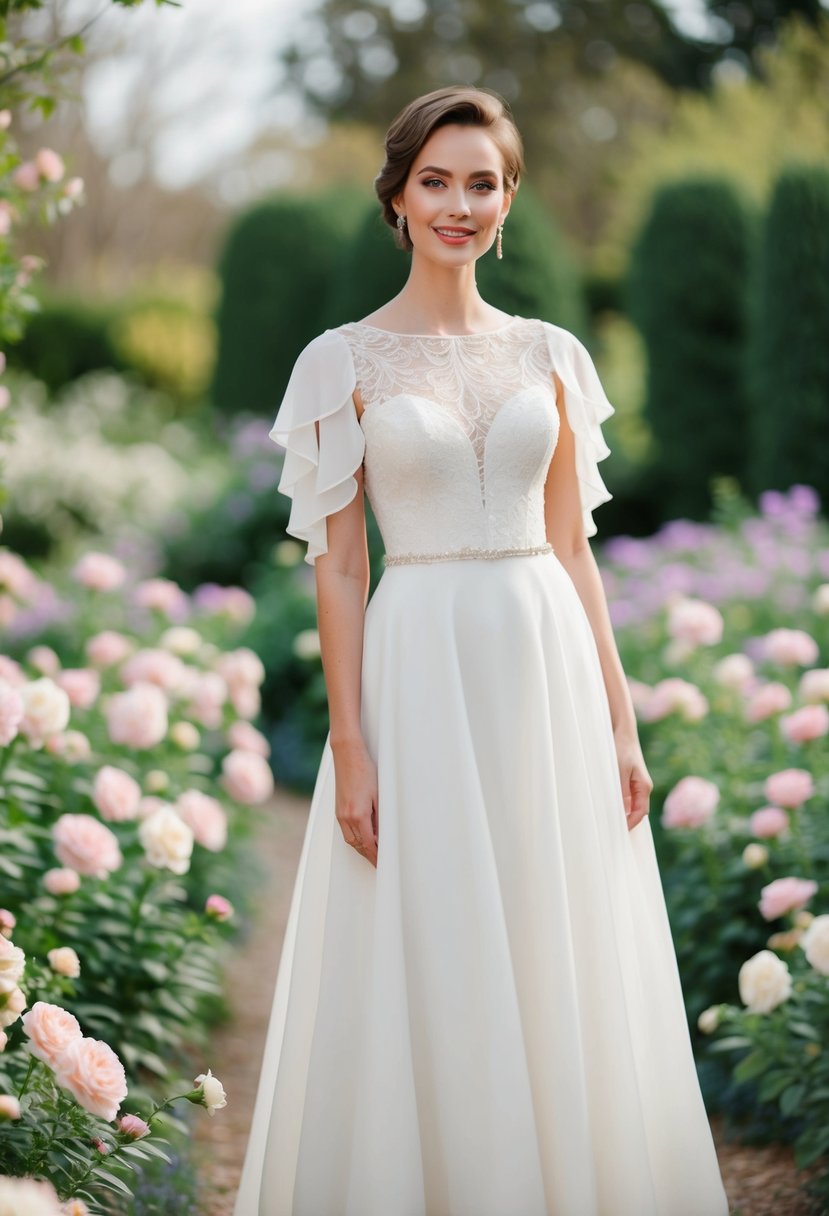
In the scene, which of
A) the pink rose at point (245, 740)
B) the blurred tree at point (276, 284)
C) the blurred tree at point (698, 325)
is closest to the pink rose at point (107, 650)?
the pink rose at point (245, 740)

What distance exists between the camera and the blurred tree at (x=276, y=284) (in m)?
11.3

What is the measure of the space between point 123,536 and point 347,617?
676 cm

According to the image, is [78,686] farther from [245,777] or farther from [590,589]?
[590,589]

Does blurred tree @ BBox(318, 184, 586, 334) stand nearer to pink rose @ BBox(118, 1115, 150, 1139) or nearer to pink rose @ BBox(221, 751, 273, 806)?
pink rose @ BBox(221, 751, 273, 806)

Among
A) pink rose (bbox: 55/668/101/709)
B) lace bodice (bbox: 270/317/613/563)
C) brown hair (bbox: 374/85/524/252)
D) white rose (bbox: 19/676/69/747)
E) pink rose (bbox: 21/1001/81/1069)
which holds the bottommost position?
pink rose (bbox: 21/1001/81/1069)

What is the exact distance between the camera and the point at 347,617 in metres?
2.46

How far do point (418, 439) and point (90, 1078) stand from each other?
3.80 feet

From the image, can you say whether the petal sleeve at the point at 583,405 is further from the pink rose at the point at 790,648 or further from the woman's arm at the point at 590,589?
the pink rose at the point at 790,648

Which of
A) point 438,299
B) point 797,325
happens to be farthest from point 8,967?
point 797,325

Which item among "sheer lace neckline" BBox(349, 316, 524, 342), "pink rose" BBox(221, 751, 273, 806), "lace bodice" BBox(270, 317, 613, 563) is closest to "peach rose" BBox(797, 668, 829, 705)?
"lace bodice" BBox(270, 317, 613, 563)

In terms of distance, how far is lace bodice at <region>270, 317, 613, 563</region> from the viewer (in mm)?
2416

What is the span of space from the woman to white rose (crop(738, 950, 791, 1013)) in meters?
0.23

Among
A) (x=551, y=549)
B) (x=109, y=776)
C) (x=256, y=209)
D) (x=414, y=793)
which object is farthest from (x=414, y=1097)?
(x=256, y=209)

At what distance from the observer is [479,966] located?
7.63 ft
